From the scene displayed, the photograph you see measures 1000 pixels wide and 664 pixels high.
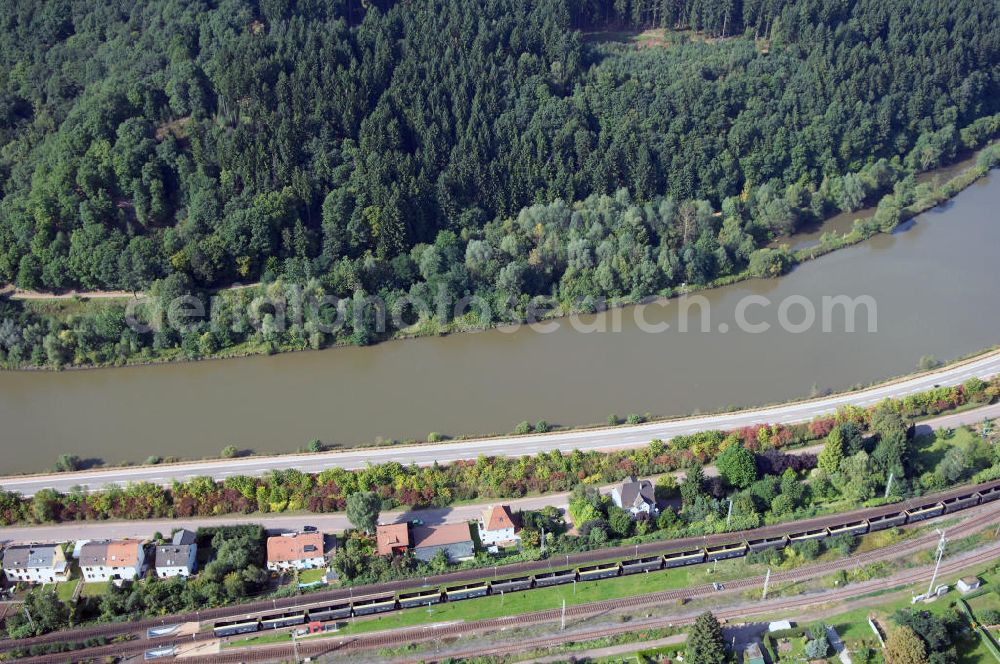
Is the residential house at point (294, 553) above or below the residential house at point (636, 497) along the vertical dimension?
below

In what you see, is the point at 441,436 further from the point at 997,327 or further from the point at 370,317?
the point at 997,327

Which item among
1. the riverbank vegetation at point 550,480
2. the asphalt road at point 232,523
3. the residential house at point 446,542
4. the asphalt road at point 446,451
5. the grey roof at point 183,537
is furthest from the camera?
the asphalt road at point 446,451

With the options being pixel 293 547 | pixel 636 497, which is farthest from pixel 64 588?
pixel 636 497

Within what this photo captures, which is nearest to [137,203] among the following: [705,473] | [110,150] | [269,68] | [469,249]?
[110,150]

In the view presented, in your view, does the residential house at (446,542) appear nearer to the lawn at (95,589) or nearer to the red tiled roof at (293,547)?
the red tiled roof at (293,547)

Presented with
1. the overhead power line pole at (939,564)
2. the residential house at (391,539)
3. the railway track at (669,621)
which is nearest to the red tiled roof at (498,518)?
the residential house at (391,539)

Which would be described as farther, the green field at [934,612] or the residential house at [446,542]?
the residential house at [446,542]
